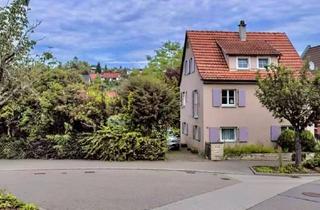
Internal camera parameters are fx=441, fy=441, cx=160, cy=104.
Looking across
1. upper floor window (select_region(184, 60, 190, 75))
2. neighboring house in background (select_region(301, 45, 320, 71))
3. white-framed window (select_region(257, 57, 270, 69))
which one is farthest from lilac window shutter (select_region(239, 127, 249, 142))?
neighboring house in background (select_region(301, 45, 320, 71))

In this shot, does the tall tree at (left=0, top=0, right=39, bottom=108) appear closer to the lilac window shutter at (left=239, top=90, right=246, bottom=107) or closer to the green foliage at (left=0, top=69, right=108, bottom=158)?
the green foliage at (left=0, top=69, right=108, bottom=158)

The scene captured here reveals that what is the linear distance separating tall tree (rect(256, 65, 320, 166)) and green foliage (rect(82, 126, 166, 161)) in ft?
22.6

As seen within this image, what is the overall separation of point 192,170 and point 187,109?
1200 cm

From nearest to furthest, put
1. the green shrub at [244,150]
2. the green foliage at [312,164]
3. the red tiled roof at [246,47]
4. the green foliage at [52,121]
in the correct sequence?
1. the green foliage at [312,164]
2. the green foliage at [52,121]
3. the green shrub at [244,150]
4. the red tiled roof at [246,47]

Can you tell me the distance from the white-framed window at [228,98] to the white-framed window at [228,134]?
154cm

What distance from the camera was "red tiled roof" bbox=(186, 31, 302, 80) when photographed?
27219mm

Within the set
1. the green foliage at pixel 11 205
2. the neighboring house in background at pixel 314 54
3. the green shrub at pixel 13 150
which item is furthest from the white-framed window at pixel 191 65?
the neighboring house in background at pixel 314 54

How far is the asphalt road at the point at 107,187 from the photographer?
1209 cm

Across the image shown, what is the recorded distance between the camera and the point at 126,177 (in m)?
17.8

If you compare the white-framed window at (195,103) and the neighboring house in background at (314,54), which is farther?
the neighboring house in background at (314,54)

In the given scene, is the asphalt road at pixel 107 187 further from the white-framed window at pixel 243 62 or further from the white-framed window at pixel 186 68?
the white-framed window at pixel 186 68

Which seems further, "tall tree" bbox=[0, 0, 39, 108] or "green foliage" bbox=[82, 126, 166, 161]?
"green foliage" bbox=[82, 126, 166, 161]

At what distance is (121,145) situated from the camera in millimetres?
23672

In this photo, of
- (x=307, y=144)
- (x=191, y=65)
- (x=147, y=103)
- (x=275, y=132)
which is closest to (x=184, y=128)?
(x=191, y=65)
